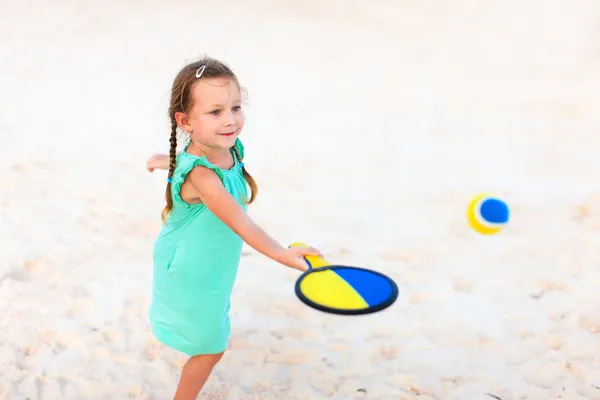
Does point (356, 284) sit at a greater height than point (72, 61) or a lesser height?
lesser

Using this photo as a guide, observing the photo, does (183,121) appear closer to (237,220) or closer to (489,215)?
(237,220)

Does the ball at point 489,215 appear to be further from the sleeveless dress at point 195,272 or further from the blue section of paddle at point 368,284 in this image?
the sleeveless dress at point 195,272

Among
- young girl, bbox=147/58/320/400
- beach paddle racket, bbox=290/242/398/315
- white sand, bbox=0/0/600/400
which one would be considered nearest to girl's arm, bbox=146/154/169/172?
young girl, bbox=147/58/320/400

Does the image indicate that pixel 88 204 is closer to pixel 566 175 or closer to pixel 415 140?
pixel 415 140

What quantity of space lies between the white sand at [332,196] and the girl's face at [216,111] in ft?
3.70

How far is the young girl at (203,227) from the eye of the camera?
1.84 m

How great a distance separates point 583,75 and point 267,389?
590cm

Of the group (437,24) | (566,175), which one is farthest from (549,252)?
(437,24)

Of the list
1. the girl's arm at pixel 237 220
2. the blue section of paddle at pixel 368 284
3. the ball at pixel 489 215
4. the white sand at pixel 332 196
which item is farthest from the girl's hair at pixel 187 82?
the ball at pixel 489 215

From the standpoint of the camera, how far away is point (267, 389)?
264 centimetres

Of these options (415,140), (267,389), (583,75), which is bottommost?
(267,389)

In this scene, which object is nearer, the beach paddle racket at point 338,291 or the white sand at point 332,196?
the beach paddle racket at point 338,291

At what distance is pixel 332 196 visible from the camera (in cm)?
451

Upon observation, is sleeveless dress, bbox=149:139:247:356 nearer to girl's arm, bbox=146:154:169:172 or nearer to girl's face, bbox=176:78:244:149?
girl's face, bbox=176:78:244:149
